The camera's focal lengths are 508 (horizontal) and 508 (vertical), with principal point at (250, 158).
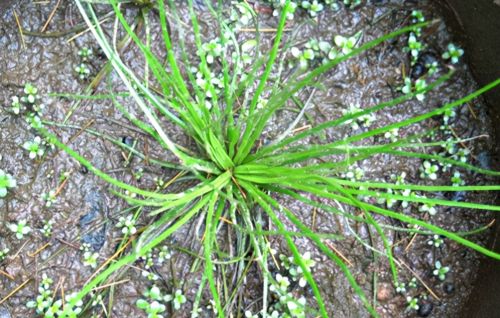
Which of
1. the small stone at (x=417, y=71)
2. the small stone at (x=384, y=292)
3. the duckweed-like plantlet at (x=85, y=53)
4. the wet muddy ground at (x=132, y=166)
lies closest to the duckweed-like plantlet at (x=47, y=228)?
the wet muddy ground at (x=132, y=166)

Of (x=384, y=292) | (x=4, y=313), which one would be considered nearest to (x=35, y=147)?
(x=4, y=313)

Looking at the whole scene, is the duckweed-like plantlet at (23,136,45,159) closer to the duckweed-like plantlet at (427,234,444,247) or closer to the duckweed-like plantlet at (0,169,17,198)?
the duckweed-like plantlet at (0,169,17,198)

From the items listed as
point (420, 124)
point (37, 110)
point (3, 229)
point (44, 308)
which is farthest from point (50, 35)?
point (420, 124)

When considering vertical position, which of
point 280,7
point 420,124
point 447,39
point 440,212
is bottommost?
point 440,212

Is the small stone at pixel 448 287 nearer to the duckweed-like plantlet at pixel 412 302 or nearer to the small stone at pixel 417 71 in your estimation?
the duckweed-like plantlet at pixel 412 302

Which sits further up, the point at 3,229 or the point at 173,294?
the point at 3,229

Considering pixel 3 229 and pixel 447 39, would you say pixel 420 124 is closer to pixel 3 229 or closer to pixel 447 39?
pixel 447 39

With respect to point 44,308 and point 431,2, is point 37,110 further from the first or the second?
point 431,2

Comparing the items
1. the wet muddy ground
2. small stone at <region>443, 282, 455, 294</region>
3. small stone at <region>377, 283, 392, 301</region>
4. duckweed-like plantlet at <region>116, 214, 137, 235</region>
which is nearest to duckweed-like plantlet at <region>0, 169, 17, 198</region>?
the wet muddy ground
